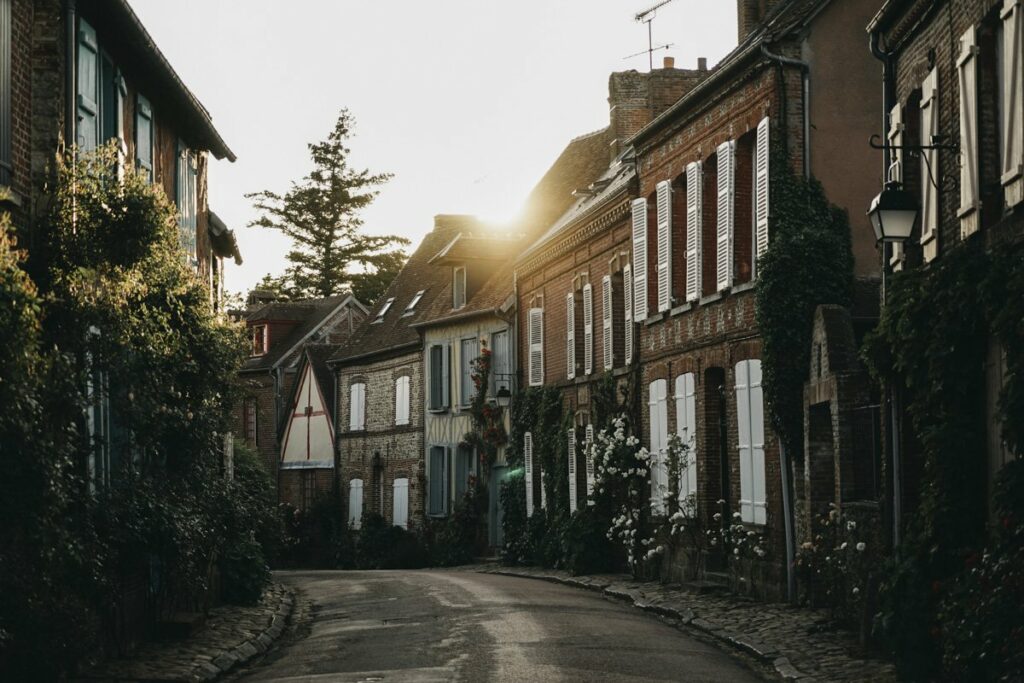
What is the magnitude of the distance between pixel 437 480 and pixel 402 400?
11.9ft

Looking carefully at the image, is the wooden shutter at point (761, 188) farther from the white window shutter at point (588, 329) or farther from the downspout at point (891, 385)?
the white window shutter at point (588, 329)

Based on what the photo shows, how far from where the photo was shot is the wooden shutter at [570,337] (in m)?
31.6

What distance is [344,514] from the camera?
4725 centimetres

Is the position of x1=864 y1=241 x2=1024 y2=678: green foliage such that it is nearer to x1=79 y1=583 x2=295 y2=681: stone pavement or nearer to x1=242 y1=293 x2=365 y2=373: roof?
x1=79 y1=583 x2=295 y2=681: stone pavement

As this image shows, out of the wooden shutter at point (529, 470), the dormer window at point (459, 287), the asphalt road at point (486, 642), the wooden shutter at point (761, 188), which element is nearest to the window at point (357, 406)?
the dormer window at point (459, 287)

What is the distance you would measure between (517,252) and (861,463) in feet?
78.2

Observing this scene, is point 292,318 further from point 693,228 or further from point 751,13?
point 693,228

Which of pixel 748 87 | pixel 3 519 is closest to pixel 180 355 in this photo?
pixel 3 519

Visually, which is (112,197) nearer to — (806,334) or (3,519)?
(3,519)

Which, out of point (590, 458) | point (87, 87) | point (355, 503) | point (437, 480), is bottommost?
point (355, 503)

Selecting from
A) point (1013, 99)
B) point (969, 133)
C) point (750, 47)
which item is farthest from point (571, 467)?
point (1013, 99)

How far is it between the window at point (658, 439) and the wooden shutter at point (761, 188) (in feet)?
15.8

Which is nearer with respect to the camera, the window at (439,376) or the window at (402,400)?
the window at (439,376)

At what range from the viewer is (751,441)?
21.7m
